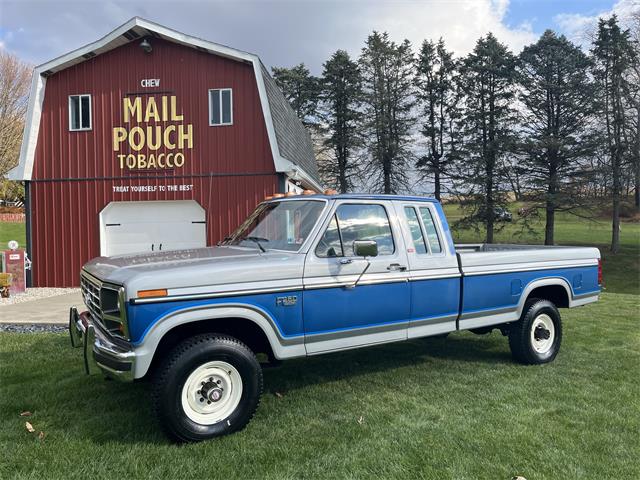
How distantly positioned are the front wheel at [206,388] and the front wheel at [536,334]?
3456 millimetres

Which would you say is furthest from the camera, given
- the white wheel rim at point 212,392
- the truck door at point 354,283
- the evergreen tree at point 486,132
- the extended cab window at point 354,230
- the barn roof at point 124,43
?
the evergreen tree at point 486,132

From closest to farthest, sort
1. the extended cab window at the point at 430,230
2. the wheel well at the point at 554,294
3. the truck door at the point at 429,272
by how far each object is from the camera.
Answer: the truck door at the point at 429,272
the extended cab window at the point at 430,230
the wheel well at the point at 554,294

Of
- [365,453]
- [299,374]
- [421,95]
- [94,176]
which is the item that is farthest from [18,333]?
[421,95]

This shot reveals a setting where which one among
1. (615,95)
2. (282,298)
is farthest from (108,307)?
(615,95)

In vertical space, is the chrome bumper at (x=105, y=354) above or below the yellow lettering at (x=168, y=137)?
below

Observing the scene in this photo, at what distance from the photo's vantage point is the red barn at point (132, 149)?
13.5 m

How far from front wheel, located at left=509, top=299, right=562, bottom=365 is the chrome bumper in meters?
4.46

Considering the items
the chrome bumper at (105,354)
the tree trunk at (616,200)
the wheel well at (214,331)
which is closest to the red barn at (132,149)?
the wheel well at (214,331)

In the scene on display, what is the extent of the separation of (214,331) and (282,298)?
66 centimetres

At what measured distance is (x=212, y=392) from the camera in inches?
155

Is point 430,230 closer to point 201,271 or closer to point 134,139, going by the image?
point 201,271

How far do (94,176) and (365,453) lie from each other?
1263cm

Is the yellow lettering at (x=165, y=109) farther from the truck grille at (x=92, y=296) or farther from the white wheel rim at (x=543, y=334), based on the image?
the white wheel rim at (x=543, y=334)

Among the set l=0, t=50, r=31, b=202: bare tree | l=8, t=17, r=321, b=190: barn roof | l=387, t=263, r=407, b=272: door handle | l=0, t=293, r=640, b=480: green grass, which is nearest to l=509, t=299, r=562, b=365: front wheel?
l=0, t=293, r=640, b=480: green grass
